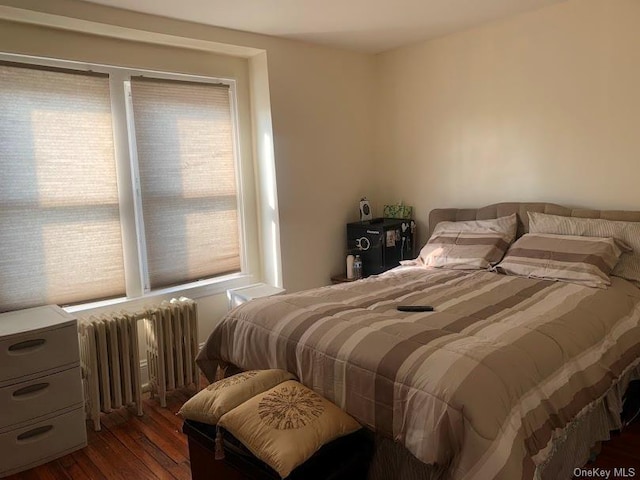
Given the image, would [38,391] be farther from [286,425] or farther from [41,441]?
[286,425]

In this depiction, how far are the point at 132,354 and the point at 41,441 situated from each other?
2.07 ft

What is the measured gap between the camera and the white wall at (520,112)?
121 inches

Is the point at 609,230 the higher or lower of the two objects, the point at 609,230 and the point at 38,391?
the higher

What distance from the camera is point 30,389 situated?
2455mm

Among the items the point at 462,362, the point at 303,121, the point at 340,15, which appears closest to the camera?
the point at 462,362

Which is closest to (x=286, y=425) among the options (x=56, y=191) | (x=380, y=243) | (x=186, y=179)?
(x=56, y=191)

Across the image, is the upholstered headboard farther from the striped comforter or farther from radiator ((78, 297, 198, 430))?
radiator ((78, 297, 198, 430))

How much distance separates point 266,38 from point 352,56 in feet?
3.01

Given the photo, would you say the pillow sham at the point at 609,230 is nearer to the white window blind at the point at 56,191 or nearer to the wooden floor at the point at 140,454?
the wooden floor at the point at 140,454

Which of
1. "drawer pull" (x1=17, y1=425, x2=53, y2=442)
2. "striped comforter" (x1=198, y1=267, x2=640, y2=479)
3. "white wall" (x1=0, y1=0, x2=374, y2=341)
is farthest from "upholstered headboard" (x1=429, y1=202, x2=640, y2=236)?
"drawer pull" (x1=17, y1=425, x2=53, y2=442)

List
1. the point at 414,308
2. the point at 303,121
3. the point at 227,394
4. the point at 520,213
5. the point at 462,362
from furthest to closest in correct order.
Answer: the point at 303,121
the point at 520,213
the point at 414,308
the point at 227,394
the point at 462,362

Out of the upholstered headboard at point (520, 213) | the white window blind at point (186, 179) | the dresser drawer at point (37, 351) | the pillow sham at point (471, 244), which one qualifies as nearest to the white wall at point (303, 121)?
the white window blind at point (186, 179)

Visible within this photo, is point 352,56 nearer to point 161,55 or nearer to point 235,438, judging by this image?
point 161,55

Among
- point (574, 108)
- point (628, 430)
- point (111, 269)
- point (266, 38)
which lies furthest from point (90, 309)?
point (574, 108)
